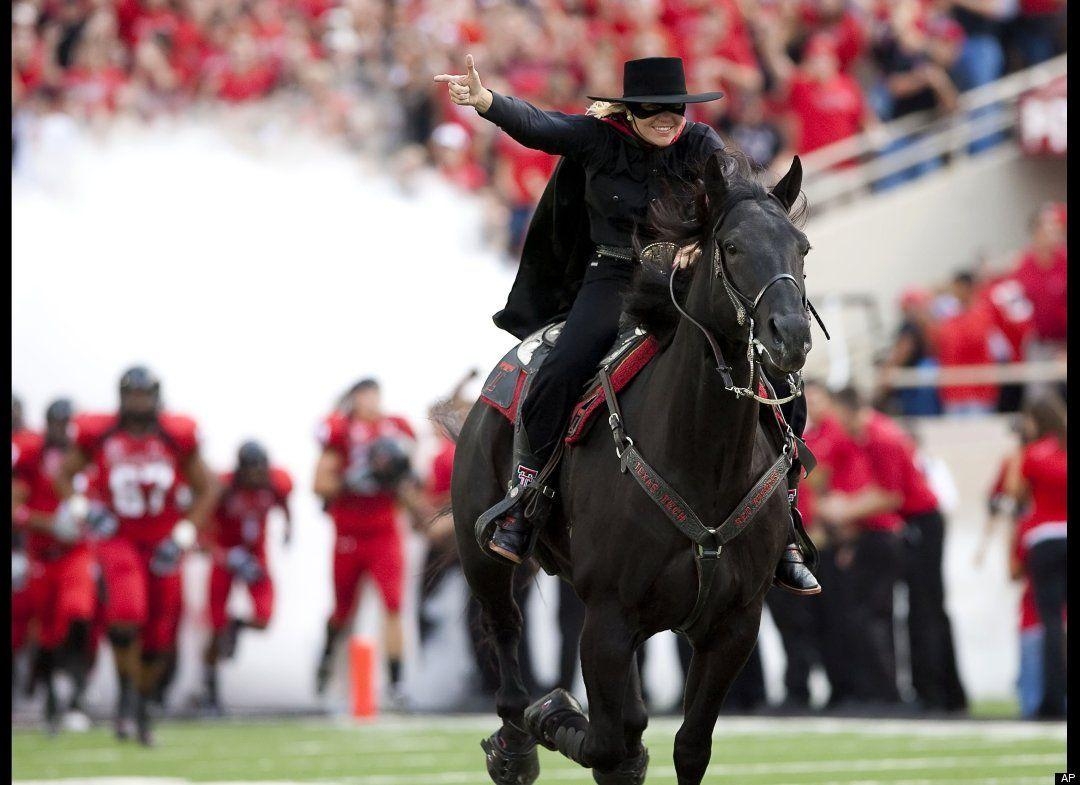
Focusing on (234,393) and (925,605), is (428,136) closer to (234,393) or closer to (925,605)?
(234,393)

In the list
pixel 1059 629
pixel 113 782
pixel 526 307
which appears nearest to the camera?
pixel 526 307

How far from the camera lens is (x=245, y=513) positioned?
1479 cm

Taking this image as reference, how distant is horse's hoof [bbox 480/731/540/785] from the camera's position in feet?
27.8

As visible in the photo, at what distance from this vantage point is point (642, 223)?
7465 mm

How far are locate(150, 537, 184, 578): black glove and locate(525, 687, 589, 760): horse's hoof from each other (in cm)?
598

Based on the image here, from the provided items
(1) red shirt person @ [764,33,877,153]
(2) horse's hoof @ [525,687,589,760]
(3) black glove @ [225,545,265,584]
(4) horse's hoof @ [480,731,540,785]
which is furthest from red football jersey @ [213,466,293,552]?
(1) red shirt person @ [764,33,877,153]

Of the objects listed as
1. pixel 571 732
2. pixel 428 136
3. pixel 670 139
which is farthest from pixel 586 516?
pixel 428 136

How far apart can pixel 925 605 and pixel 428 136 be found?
8.05 metres

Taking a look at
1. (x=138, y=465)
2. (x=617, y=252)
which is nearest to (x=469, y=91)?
(x=617, y=252)

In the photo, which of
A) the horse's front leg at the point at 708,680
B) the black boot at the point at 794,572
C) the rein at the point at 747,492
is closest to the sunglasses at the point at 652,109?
the rein at the point at 747,492

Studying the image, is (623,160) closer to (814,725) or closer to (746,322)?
(746,322)

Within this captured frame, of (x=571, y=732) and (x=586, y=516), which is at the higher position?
(x=586, y=516)

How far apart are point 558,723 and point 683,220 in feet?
6.74

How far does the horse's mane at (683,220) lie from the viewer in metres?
6.74
